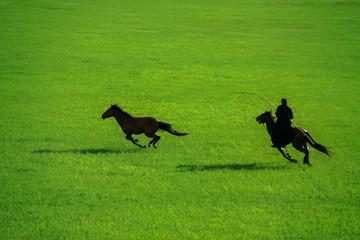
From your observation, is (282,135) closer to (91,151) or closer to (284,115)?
(284,115)

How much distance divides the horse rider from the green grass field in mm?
762

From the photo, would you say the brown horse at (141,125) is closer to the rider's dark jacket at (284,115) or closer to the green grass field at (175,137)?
the green grass field at (175,137)

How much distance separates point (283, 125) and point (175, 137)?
4.22m

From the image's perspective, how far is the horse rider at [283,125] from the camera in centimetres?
1197

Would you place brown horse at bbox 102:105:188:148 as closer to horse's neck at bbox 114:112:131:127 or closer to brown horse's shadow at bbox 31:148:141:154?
horse's neck at bbox 114:112:131:127

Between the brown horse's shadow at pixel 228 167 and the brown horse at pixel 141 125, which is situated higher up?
the brown horse at pixel 141 125

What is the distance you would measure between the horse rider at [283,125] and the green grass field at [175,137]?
0.76 metres

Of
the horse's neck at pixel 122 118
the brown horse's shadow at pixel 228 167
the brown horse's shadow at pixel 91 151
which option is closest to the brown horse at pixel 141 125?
the horse's neck at pixel 122 118

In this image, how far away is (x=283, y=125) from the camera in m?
12.1

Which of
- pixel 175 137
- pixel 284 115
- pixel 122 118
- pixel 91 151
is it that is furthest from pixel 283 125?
pixel 91 151

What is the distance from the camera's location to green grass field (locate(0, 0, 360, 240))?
32.3ft

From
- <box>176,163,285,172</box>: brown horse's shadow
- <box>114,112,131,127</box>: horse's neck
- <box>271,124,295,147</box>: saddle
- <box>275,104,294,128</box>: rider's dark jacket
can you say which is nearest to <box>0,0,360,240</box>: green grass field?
<box>176,163,285,172</box>: brown horse's shadow

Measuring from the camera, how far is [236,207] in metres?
10.3

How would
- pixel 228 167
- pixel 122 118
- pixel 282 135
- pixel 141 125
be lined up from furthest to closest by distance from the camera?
pixel 122 118, pixel 141 125, pixel 228 167, pixel 282 135
